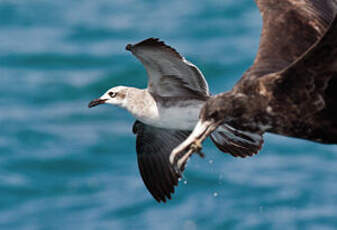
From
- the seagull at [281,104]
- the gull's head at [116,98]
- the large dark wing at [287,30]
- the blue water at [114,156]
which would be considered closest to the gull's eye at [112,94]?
the gull's head at [116,98]

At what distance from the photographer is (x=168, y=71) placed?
757 centimetres

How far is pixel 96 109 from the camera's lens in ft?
45.5

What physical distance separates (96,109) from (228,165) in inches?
108

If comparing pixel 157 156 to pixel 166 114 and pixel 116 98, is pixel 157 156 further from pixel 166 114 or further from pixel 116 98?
pixel 116 98

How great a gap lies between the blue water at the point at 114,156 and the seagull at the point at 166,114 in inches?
146

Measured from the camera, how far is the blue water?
12.1m

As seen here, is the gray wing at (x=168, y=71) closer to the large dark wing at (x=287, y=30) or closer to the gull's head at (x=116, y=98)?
the gull's head at (x=116, y=98)

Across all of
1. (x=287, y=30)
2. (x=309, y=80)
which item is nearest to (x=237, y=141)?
(x=287, y=30)

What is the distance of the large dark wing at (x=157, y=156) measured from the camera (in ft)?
25.7

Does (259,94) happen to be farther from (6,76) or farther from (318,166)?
(6,76)

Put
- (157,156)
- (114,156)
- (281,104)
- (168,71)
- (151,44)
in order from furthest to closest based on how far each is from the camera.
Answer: (114,156) → (157,156) → (168,71) → (151,44) → (281,104)

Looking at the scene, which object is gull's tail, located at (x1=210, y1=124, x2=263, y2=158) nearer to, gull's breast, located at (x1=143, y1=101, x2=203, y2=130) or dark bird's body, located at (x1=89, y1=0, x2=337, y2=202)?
dark bird's body, located at (x1=89, y1=0, x2=337, y2=202)

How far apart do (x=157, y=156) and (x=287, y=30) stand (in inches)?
86.8

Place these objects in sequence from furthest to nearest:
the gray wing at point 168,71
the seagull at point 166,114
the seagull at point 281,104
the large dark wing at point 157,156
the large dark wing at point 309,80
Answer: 1. the large dark wing at point 157,156
2. the seagull at point 166,114
3. the gray wing at point 168,71
4. the seagull at point 281,104
5. the large dark wing at point 309,80
